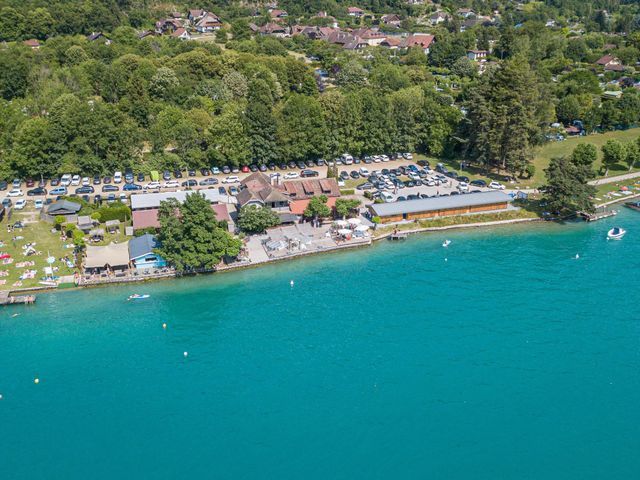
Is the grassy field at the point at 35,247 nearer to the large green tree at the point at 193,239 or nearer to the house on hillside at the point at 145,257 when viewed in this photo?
the house on hillside at the point at 145,257

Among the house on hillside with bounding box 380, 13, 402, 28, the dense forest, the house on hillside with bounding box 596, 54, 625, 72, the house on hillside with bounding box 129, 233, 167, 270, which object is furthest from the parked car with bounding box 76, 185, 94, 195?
the house on hillside with bounding box 380, 13, 402, 28

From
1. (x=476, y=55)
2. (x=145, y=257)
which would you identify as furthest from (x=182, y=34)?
(x=145, y=257)

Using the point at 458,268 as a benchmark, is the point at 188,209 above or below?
above

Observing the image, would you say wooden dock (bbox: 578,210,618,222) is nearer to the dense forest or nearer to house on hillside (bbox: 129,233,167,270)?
the dense forest

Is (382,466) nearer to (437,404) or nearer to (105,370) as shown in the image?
(437,404)

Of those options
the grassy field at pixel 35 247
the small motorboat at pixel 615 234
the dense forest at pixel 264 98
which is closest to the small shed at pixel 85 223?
the grassy field at pixel 35 247

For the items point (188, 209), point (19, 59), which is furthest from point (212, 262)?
point (19, 59)
